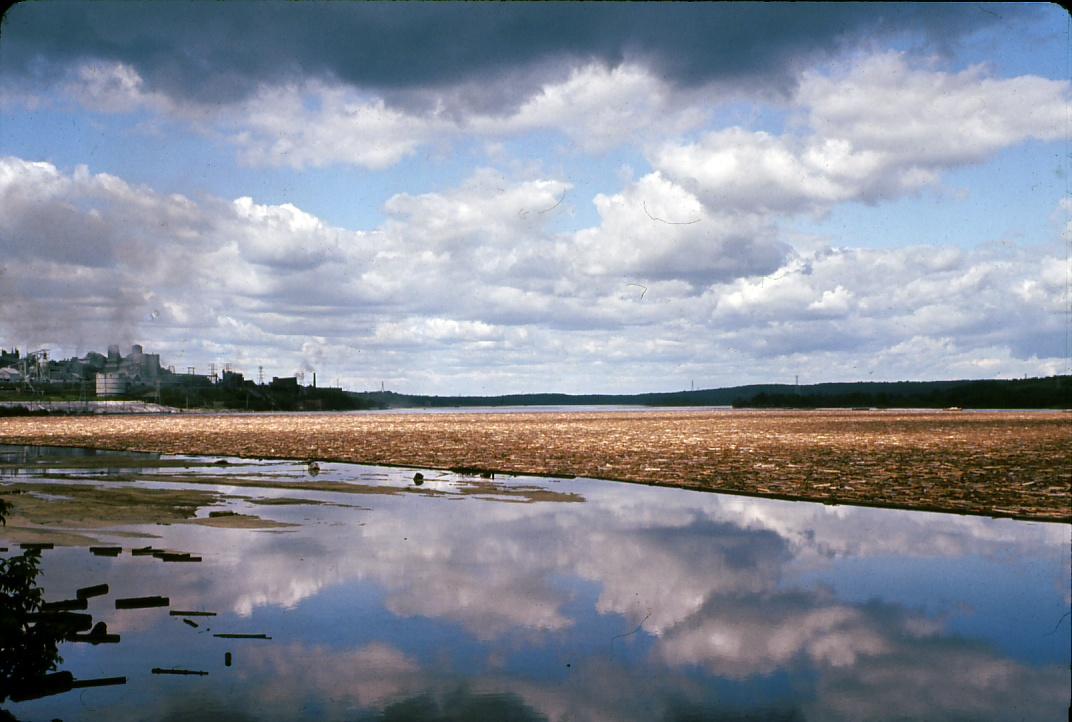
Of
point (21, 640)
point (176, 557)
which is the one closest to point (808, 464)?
point (176, 557)

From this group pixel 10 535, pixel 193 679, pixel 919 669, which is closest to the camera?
pixel 193 679

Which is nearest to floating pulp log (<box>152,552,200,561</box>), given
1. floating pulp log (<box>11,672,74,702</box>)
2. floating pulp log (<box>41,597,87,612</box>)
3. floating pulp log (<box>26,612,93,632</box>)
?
floating pulp log (<box>41,597,87,612</box>)

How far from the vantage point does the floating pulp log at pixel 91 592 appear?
12.4 meters

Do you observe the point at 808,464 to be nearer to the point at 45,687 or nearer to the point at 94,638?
the point at 94,638

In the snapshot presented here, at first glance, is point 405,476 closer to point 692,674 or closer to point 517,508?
point 517,508

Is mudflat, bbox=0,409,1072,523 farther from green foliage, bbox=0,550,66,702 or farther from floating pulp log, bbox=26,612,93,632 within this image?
green foliage, bbox=0,550,66,702

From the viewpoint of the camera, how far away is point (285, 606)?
1234cm

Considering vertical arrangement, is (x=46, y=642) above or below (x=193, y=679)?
above

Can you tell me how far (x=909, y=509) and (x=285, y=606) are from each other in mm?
19310

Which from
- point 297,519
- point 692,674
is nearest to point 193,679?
point 692,674

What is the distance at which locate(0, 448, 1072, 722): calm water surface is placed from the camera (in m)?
8.70

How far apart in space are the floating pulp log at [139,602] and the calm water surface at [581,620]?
22cm

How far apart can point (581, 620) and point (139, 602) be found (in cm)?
702

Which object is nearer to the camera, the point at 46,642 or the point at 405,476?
the point at 46,642
